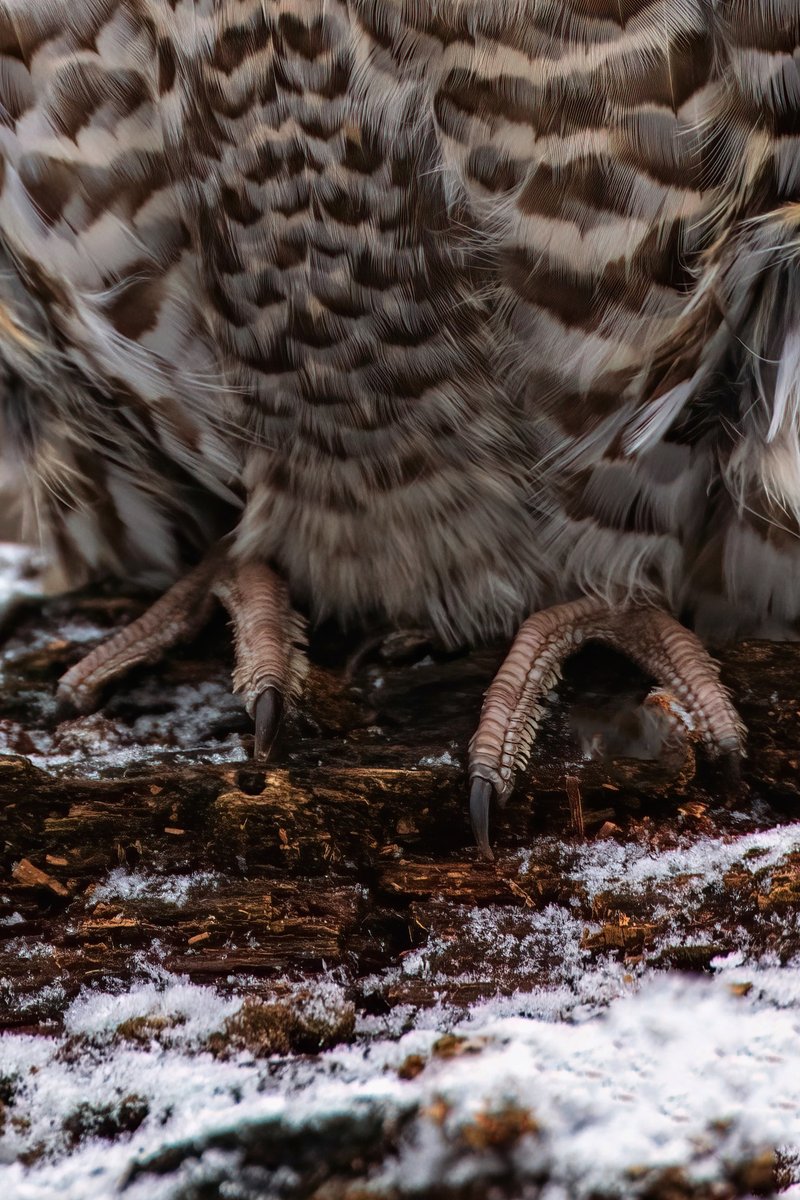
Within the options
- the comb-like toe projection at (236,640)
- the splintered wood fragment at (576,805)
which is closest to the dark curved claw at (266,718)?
the comb-like toe projection at (236,640)

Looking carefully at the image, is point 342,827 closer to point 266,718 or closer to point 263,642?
point 266,718

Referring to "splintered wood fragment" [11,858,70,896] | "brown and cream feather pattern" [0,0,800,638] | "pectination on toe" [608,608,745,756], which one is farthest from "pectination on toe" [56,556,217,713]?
"pectination on toe" [608,608,745,756]

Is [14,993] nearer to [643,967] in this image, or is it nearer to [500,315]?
[643,967]

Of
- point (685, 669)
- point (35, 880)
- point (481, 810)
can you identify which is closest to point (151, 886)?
point (35, 880)

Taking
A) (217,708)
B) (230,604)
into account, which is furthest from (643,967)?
(230,604)

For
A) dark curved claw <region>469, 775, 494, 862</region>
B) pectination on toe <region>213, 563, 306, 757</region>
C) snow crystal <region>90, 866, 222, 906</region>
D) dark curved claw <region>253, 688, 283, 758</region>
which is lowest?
snow crystal <region>90, 866, 222, 906</region>

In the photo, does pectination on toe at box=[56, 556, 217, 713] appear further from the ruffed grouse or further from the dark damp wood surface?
the dark damp wood surface
